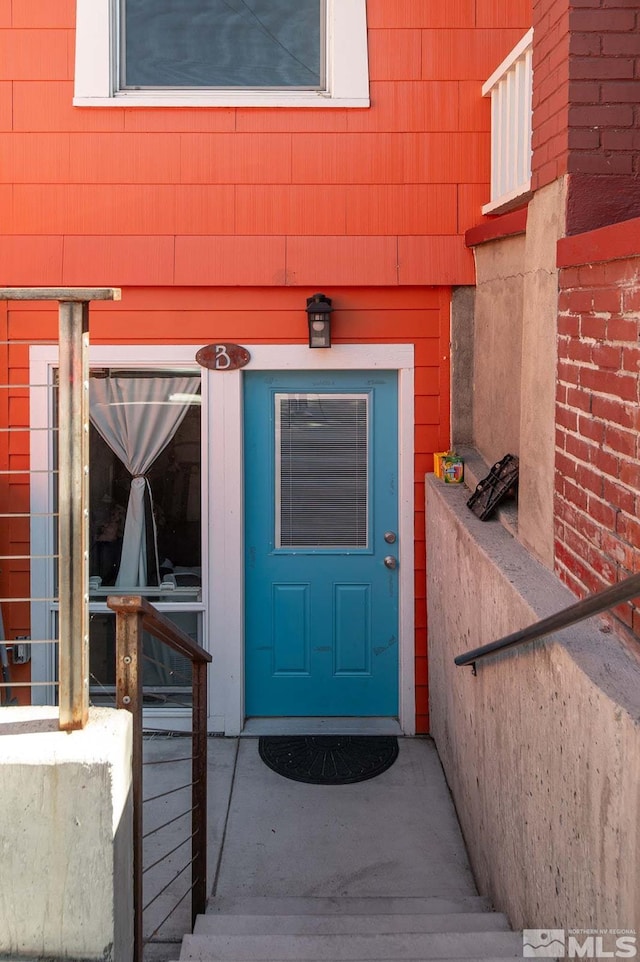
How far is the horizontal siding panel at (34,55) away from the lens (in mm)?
6070

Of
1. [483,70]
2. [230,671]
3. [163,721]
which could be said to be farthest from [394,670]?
[483,70]

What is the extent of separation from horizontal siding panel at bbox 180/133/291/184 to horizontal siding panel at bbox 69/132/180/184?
80 mm

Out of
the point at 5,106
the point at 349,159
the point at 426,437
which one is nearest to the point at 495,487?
the point at 426,437

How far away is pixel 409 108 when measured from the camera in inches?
242

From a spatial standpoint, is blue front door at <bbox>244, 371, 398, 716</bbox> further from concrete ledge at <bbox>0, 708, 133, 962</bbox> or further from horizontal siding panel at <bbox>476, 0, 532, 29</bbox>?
concrete ledge at <bbox>0, 708, 133, 962</bbox>

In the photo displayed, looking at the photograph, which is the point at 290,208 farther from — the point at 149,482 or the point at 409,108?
the point at 149,482

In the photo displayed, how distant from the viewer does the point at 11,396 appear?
6.30 metres

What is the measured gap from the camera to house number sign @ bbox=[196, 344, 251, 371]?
6301 millimetres

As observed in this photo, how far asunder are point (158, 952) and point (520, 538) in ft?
7.19

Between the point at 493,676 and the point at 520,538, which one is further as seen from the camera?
the point at 520,538

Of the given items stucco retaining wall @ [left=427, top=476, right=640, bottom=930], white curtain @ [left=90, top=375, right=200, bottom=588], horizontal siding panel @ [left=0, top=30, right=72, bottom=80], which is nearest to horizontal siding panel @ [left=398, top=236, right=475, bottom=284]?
stucco retaining wall @ [left=427, top=476, right=640, bottom=930]

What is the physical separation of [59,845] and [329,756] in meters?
3.55

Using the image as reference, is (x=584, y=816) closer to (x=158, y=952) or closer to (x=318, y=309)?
(x=158, y=952)

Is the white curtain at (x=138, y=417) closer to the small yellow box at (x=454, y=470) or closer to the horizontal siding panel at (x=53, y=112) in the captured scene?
the horizontal siding panel at (x=53, y=112)
